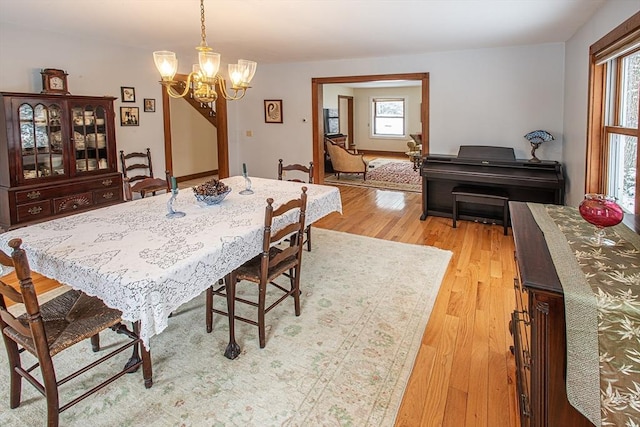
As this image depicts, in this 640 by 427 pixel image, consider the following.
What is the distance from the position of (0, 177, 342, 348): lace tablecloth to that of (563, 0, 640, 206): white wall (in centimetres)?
304

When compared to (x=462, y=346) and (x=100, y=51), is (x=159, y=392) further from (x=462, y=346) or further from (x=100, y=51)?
(x=100, y=51)

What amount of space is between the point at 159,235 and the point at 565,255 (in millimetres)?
1949

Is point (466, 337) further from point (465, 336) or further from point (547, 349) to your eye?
point (547, 349)

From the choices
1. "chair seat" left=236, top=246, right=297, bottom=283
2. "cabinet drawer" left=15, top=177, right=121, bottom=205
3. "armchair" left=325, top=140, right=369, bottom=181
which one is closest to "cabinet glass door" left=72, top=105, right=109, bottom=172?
"cabinet drawer" left=15, top=177, right=121, bottom=205

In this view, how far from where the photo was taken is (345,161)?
8.50m

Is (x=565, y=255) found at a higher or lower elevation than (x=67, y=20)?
lower

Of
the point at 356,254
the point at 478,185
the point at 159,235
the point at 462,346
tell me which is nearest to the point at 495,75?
the point at 478,185

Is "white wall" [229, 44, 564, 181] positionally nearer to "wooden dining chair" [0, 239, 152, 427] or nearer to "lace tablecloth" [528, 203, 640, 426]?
"lace tablecloth" [528, 203, 640, 426]

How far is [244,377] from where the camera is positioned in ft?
7.07

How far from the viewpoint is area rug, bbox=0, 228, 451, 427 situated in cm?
188

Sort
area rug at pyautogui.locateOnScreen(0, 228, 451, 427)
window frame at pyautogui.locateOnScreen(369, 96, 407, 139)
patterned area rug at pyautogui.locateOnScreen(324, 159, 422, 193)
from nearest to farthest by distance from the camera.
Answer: area rug at pyautogui.locateOnScreen(0, 228, 451, 427), patterned area rug at pyautogui.locateOnScreen(324, 159, 422, 193), window frame at pyautogui.locateOnScreen(369, 96, 407, 139)

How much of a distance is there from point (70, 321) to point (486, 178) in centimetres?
448

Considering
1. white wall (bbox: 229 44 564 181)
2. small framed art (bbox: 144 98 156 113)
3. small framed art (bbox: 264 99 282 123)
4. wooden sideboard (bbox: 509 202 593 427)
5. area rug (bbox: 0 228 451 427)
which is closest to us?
wooden sideboard (bbox: 509 202 593 427)

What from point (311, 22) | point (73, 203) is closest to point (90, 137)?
point (73, 203)
